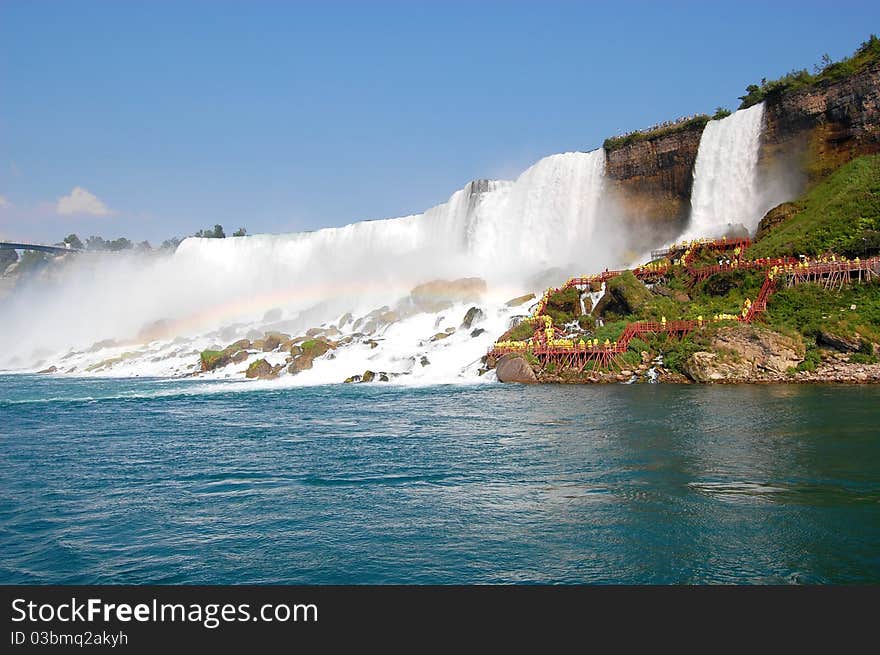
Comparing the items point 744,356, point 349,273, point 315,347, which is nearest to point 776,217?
point 744,356

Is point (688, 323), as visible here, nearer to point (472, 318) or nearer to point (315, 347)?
point (472, 318)

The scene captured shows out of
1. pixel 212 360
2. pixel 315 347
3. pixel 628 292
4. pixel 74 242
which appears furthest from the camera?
pixel 74 242

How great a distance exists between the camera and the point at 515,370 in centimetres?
3319

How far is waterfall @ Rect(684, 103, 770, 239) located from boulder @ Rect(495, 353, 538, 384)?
788 inches

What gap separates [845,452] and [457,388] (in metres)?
18.3

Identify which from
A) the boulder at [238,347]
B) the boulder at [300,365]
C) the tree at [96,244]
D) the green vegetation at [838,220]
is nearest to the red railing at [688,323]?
the green vegetation at [838,220]

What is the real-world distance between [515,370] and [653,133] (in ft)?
96.7

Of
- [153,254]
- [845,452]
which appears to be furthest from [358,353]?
[153,254]

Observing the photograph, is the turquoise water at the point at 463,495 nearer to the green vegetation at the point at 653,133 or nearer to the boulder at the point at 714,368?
the boulder at the point at 714,368

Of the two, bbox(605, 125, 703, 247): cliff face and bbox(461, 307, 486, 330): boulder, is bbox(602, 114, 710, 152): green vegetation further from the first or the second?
bbox(461, 307, 486, 330): boulder

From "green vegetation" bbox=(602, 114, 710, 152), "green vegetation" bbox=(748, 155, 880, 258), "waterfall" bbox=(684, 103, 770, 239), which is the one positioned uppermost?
"green vegetation" bbox=(602, 114, 710, 152)

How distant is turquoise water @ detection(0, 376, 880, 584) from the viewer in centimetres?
941

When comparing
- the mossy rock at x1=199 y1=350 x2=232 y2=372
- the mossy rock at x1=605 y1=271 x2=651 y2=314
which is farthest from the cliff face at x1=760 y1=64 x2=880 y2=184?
the mossy rock at x1=199 y1=350 x2=232 y2=372
